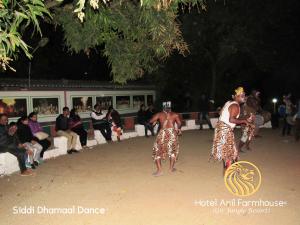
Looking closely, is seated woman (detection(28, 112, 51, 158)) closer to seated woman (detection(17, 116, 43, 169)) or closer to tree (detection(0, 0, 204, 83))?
seated woman (detection(17, 116, 43, 169))

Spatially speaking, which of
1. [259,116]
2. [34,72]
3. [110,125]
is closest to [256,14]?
[259,116]

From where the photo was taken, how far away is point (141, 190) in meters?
6.76

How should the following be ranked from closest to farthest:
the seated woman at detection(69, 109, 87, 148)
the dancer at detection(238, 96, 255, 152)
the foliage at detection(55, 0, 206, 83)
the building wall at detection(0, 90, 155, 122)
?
the foliage at detection(55, 0, 206, 83) < the dancer at detection(238, 96, 255, 152) < the seated woman at detection(69, 109, 87, 148) < the building wall at detection(0, 90, 155, 122)

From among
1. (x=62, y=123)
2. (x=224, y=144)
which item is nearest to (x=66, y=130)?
(x=62, y=123)

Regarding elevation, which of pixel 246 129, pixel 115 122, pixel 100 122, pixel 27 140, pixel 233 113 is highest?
pixel 233 113

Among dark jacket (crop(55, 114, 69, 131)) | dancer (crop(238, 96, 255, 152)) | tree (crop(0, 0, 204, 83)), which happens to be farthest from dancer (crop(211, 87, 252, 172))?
dark jacket (crop(55, 114, 69, 131))

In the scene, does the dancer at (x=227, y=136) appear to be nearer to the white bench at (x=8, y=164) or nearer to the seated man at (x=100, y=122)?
the white bench at (x=8, y=164)

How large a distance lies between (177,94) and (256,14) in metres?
9.75

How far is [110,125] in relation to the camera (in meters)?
14.2

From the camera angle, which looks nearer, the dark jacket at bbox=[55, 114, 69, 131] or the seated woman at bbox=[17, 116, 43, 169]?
the seated woman at bbox=[17, 116, 43, 169]

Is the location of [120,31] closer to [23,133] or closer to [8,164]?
[23,133]

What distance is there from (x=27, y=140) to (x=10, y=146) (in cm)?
79

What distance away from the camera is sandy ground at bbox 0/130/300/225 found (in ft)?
17.4

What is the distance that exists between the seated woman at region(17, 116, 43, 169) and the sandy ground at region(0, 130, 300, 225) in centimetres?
33
